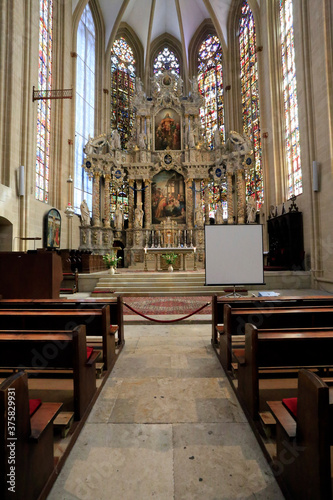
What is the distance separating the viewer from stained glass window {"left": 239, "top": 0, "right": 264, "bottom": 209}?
55.1 ft

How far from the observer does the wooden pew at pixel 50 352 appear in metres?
2.07

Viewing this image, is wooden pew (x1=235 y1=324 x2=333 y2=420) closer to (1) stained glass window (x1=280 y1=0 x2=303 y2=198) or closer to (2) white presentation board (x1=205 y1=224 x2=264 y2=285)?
(2) white presentation board (x1=205 y1=224 x2=264 y2=285)

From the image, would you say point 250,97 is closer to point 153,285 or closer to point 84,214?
point 84,214

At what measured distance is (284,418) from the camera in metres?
1.59

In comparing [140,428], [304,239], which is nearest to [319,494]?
[140,428]

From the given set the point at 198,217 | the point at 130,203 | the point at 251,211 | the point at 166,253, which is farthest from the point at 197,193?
the point at 166,253

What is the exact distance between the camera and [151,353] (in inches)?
155

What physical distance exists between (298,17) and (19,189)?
518 inches

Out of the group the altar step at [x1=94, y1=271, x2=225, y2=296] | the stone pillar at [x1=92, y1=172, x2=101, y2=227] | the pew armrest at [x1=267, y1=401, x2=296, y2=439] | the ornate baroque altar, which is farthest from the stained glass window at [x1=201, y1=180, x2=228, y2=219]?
the pew armrest at [x1=267, y1=401, x2=296, y2=439]

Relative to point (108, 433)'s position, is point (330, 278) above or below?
above

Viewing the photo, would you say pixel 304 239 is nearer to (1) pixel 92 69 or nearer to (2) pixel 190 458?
(2) pixel 190 458

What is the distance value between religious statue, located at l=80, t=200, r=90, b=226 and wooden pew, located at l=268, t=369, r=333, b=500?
15.3 meters

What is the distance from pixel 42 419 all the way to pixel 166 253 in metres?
11.6

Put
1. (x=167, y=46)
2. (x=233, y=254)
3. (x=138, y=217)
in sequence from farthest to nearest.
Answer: (x=167, y=46)
(x=138, y=217)
(x=233, y=254)
